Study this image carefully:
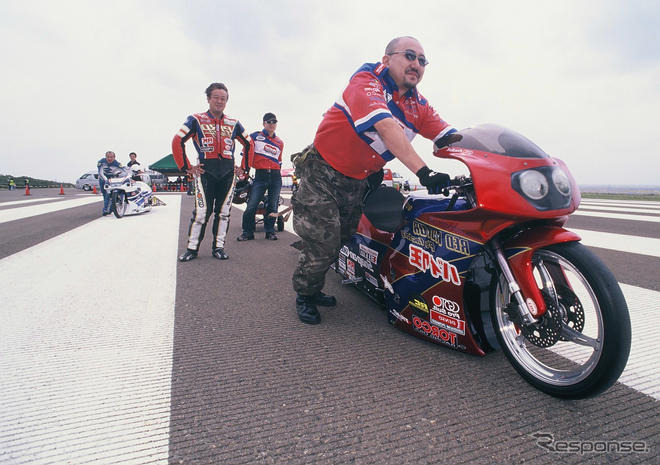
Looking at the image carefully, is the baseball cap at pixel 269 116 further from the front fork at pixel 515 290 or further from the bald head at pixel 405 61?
the front fork at pixel 515 290

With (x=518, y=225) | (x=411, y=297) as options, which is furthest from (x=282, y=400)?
(x=518, y=225)

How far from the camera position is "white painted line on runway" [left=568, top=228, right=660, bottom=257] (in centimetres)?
427

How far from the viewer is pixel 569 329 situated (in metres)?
1.48

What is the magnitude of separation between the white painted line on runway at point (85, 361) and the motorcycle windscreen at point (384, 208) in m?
1.48

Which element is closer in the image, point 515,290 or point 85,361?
point 515,290

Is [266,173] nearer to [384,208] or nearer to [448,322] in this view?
[384,208]

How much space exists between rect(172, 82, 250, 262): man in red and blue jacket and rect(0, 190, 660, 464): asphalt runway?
156 cm

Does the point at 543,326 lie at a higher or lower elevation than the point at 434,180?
lower

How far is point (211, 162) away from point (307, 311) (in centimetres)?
269

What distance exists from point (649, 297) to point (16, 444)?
12.6 feet

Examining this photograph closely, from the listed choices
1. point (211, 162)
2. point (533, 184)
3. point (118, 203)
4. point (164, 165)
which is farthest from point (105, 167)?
point (164, 165)

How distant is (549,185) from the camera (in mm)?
1438

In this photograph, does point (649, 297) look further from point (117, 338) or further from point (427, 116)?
point (117, 338)

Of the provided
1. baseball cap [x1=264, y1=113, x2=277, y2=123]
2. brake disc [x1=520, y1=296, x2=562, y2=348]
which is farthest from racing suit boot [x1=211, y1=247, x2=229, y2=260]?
brake disc [x1=520, y1=296, x2=562, y2=348]
